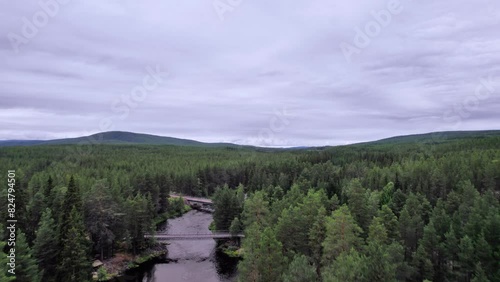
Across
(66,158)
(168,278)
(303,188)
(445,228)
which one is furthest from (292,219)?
(66,158)

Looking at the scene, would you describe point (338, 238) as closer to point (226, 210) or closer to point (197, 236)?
point (197, 236)

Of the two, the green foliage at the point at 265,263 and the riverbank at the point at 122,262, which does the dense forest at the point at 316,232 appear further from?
the riverbank at the point at 122,262

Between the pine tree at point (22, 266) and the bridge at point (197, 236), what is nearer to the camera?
the pine tree at point (22, 266)

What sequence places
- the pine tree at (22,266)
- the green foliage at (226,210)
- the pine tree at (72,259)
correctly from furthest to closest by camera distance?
the green foliage at (226,210) < the pine tree at (72,259) < the pine tree at (22,266)

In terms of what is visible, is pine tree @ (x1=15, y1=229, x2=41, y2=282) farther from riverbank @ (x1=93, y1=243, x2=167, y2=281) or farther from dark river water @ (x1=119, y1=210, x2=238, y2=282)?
dark river water @ (x1=119, y1=210, x2=238, y2=282)

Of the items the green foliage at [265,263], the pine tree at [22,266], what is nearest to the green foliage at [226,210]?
the green foliage at [265,263]

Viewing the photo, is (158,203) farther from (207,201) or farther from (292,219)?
(292,219)
